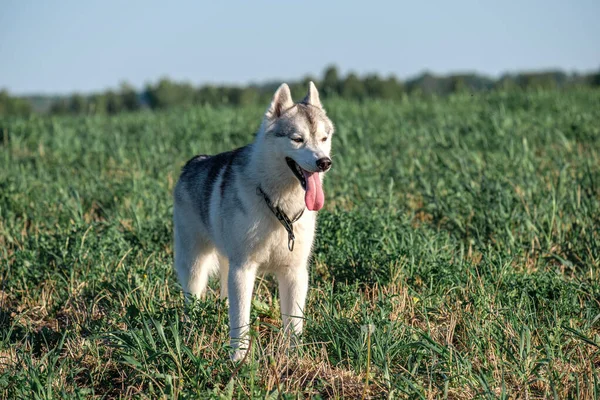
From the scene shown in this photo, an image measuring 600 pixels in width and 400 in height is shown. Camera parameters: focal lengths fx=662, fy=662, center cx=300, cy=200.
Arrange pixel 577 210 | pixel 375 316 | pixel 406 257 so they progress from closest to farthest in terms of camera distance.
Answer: pixel 375 316 < pixel 406 257 < pixel 577 210

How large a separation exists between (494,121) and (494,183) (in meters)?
4.23

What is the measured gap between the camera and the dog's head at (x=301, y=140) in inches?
167

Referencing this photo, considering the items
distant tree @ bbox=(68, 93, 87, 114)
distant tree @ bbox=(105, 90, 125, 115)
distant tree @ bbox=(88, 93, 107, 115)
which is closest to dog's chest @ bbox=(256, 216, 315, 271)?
A: distant tree @ bbox=(88, 93, 107, 115)

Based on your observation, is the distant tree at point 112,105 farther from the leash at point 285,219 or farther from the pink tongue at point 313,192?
the pink tongue at point 313,192

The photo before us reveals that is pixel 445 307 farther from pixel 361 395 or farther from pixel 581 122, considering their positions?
pixel 581 122

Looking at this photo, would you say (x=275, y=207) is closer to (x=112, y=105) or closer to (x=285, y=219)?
(x=285, y=219)

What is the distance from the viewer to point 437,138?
10.3 meters

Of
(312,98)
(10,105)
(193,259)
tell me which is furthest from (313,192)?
(10,105)

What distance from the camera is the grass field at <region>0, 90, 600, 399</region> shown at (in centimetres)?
369

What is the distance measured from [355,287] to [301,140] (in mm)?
1218

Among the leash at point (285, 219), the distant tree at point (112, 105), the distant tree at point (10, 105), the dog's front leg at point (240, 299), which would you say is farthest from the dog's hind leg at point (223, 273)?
the distant tree at point (10, 105)

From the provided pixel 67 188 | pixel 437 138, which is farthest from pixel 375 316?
pixel 437 138

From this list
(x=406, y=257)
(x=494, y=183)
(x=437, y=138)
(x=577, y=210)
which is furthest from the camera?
(x=437, y=138)

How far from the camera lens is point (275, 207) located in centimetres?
440
